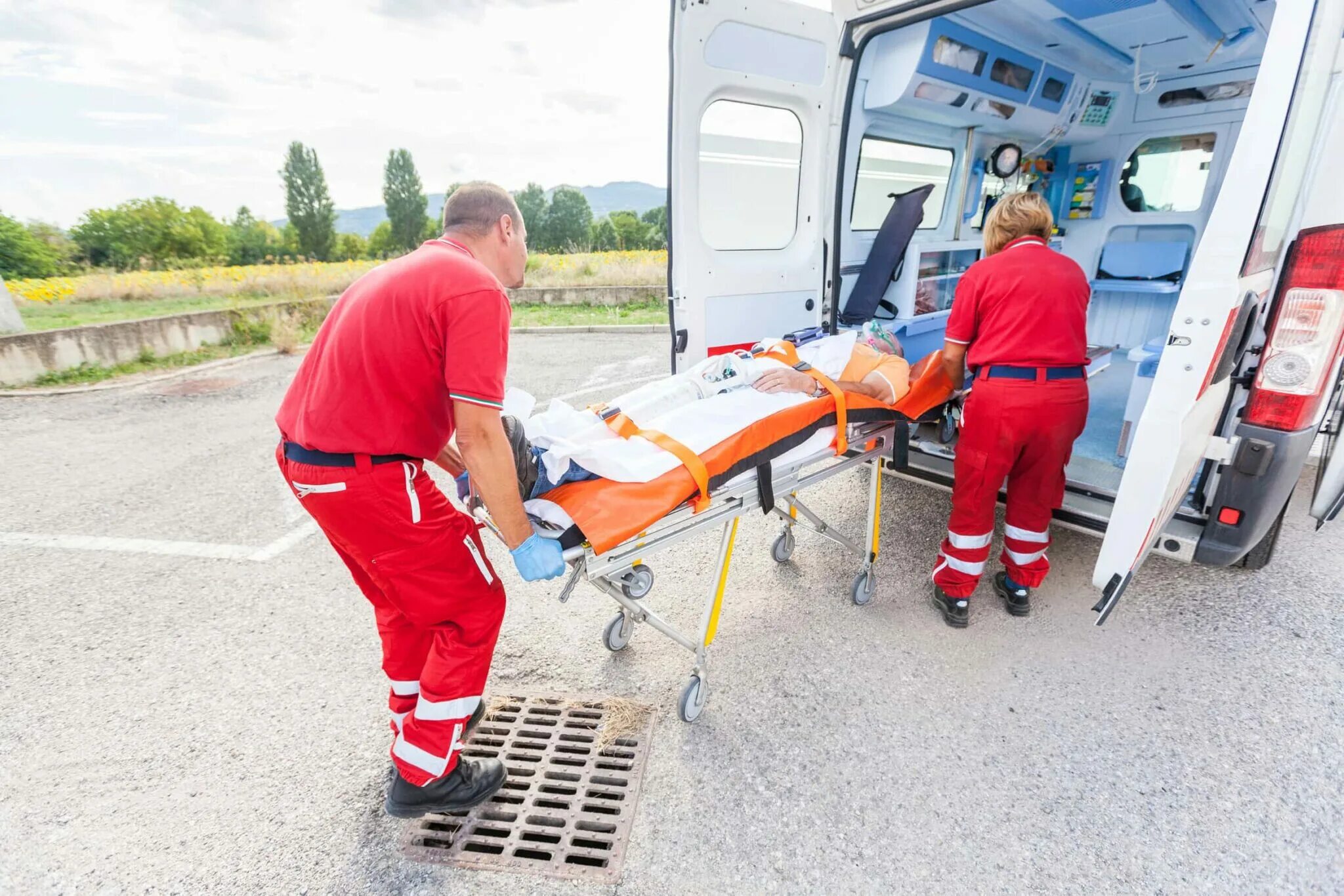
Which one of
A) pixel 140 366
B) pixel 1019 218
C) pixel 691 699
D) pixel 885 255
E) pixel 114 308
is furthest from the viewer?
pixel 114 308

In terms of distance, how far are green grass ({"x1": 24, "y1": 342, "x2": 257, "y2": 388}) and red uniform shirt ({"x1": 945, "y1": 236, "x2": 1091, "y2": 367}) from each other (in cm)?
1015

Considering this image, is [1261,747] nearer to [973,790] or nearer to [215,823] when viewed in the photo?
[973,790]

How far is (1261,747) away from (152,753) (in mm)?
4107

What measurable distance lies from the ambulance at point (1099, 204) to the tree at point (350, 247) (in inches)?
2652

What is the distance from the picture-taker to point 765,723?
7.88ft

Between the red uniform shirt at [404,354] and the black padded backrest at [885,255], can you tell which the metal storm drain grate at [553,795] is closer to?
the red uniform shirt at [404,354]

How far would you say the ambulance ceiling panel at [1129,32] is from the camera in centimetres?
403

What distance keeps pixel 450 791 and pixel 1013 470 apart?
264 centimetres

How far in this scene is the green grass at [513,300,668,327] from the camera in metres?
11.8

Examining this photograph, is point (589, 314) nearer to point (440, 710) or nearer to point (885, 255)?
point (885, 255)

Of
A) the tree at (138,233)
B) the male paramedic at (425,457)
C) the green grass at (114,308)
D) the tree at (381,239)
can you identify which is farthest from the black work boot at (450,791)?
Result: the tree at (381,239)

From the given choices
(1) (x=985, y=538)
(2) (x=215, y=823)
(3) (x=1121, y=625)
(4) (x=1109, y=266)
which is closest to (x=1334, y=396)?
(3) (x=1121, y=625)

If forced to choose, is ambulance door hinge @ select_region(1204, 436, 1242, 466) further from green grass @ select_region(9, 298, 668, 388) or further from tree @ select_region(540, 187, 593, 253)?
tree @ select_region(540, 187, 593, 253)

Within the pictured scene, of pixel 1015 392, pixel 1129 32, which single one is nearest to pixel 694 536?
pixel 1015 392
